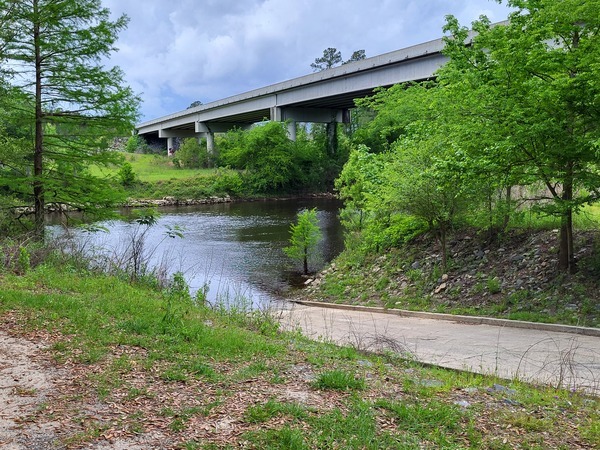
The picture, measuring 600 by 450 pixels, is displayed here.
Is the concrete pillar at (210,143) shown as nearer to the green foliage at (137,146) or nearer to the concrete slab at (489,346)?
the green foliage at (137,146)

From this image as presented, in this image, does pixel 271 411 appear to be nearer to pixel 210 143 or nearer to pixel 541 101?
pixel 541 101

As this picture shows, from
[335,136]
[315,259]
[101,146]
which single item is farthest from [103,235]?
[335,136]

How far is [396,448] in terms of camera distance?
376 centimetres

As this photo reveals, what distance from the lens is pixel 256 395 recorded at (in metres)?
4.69

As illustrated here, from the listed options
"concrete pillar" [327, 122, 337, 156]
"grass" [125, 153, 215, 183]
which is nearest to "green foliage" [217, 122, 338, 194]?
"concrete pillar" [327, 122, 337, 156]

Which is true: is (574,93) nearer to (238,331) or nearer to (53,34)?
(238,331)

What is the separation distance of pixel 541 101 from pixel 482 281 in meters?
5.26

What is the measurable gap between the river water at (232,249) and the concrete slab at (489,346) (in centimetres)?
361

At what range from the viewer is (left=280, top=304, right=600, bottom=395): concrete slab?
258 inches

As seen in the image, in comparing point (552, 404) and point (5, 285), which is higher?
point (5, 285)

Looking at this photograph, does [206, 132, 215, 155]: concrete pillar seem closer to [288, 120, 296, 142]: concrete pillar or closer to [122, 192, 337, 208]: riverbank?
[288, 120, 296, 142]: concrete pillar

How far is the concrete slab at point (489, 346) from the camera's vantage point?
655cm

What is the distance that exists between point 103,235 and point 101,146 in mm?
14897

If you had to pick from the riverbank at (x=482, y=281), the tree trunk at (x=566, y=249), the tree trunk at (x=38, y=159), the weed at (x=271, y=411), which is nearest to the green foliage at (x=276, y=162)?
the riverbank at (x=482, y=281)
